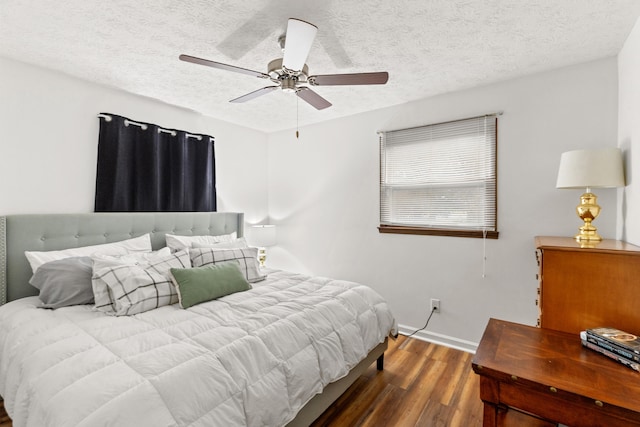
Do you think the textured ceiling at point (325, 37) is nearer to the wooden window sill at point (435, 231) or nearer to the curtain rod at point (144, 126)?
the curtain rod at point (144, 126)

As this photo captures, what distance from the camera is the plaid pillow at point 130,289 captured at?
1.88 meters

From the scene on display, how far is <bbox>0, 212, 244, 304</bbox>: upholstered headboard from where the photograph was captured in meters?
2.19

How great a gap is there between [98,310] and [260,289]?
3.40ft

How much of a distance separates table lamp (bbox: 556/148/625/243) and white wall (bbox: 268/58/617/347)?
0.52 meters

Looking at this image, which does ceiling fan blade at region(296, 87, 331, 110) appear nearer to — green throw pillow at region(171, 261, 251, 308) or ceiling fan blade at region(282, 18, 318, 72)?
ceiling fan blade at region(282, 18, 318, 72)

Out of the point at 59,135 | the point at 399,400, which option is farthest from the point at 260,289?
the point at 59,135

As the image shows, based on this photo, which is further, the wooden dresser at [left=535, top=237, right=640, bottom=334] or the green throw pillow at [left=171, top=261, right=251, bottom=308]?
the green throw pillow at [left=171, top=261, right=251, bottom=308]

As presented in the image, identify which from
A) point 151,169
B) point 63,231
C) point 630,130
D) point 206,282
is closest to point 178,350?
point 206,282

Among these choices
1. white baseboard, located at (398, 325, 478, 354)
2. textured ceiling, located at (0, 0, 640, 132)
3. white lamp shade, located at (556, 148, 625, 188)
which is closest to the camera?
textured ceiling, located at (0, 0, 640, 132)

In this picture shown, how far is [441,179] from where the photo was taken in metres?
2.95

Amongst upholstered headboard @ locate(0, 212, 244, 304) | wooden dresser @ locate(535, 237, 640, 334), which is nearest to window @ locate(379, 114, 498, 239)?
wooden dresser @ locate(535, 237, 640, 334)

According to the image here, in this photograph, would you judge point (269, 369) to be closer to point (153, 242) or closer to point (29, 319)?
point (29, 319)

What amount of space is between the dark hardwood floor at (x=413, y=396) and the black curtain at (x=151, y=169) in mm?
1734

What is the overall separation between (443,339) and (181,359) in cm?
252
